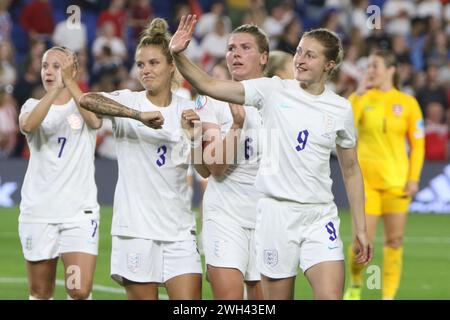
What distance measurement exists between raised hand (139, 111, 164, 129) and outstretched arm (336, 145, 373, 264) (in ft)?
3.98

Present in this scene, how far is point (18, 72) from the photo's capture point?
841 inches

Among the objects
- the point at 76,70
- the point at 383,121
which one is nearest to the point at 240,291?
the point at 76,70

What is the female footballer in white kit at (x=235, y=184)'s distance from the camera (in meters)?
8.26

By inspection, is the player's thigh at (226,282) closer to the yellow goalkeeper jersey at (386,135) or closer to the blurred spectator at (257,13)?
the yellow goalkeeper jersey at (386,135)

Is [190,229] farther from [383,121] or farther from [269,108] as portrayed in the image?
[383,121]

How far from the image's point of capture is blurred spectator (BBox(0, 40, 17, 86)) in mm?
20891

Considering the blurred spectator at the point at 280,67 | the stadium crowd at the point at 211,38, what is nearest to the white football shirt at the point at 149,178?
the blurred spectator at the point at 280,67

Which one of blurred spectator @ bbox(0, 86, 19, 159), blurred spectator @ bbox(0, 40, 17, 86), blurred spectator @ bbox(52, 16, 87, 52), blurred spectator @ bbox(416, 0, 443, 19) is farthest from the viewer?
blurred spectator @ bbox(416, 0, 443, 19)

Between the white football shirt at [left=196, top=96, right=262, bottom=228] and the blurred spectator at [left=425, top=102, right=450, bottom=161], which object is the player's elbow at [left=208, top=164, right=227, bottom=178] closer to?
the white football shirt at [left=196, top=96, right=262, bottom=228]

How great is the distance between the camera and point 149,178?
8.02 metres

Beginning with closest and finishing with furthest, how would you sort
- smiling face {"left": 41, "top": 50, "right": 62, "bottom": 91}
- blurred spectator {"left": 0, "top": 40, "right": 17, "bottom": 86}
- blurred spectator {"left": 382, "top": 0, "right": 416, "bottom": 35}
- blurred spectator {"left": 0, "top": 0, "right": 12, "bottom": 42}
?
smiling face {"left": 41, "top": 50, "right": 62, "bottom": 91} < blurred spectator {"left": 0, "top": 40, "right": 17, "bottom": 86} < blurred spectator {"left": 0, "top": 0, "right": 12, "bottom": 42} < blurred spectator {"left": 382, "top": 0, "right": 416, "bottom": 35}

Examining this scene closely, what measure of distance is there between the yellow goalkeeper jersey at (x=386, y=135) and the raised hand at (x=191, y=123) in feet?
13.2

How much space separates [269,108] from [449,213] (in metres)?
12.7

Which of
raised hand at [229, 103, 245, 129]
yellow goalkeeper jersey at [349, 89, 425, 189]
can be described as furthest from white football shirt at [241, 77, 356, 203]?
yellow goalkeeper jersey at [349, 89, 425, 189]
